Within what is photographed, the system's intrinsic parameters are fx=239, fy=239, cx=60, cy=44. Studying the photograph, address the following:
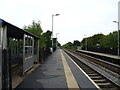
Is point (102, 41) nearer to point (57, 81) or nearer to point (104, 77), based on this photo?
point (104, 77)

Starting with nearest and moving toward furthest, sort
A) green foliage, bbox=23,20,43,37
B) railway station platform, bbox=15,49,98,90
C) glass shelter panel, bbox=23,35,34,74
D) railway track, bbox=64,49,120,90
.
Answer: railway station platform, bbox=15,49,98,90
railway track, bbox=64,49,120,90
glass shelter panel, bbox=23,35,34,74
green foliage, bbox=23,20,43,37

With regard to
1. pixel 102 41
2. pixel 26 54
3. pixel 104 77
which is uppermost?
pixel 102 41

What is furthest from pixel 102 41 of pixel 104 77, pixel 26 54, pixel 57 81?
pixel 57 81

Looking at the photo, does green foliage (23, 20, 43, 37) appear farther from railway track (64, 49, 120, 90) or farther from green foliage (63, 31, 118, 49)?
green foliage (63, 31, 118, 49)

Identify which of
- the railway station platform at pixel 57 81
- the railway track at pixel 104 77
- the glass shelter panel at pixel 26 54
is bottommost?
the railway track at pixel 104 77

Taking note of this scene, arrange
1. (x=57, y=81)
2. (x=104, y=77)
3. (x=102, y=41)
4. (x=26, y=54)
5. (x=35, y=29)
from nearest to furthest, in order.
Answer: (x=57, y=81) < (x=104, y=77) < (x=26, y=54) < (x=35, y=29) < (x=102, y=41)

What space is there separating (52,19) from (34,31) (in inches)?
250

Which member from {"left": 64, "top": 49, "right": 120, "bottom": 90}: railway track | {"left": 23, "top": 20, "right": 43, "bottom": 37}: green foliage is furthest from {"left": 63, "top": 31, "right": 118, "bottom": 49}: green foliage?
{"left": 64, "top": 49, "right": 120, "bottom": 90}: railway track

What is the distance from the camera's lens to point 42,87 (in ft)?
34.4

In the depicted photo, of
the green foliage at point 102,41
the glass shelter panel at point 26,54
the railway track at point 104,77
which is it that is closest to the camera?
the railway track at point 104,77

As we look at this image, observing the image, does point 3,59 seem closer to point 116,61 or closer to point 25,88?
point 25,88

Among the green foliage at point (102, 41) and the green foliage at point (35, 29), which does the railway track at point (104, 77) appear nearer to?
the green foliage at point (35, 29)

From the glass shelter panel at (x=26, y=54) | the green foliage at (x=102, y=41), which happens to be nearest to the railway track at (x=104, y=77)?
the glass shelter panel at (x=26, y=54)

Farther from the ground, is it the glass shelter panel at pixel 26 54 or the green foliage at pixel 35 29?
the green foliage at pixel 35 29
